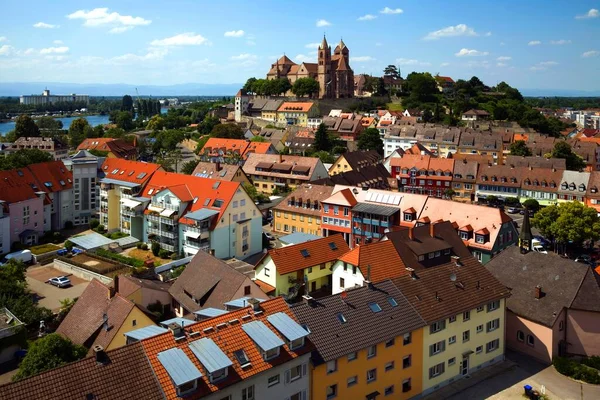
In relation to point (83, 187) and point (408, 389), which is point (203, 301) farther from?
point (83, 187)

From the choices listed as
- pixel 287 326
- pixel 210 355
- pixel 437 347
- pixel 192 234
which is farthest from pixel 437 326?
pixel 192 234

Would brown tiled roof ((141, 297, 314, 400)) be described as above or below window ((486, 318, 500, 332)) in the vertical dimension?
above

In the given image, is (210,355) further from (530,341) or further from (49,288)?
(49,288)

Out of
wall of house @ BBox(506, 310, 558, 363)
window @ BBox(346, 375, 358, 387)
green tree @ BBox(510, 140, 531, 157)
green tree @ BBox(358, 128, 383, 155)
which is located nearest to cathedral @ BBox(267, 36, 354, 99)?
green tree @ BBox(358, 128, 383, 155)

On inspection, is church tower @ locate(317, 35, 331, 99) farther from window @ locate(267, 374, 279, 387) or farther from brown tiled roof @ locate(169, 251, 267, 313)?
window @ locate(267, 374, 279, 387)

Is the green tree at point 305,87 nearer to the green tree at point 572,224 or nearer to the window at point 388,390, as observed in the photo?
the green tree at point 572,224
